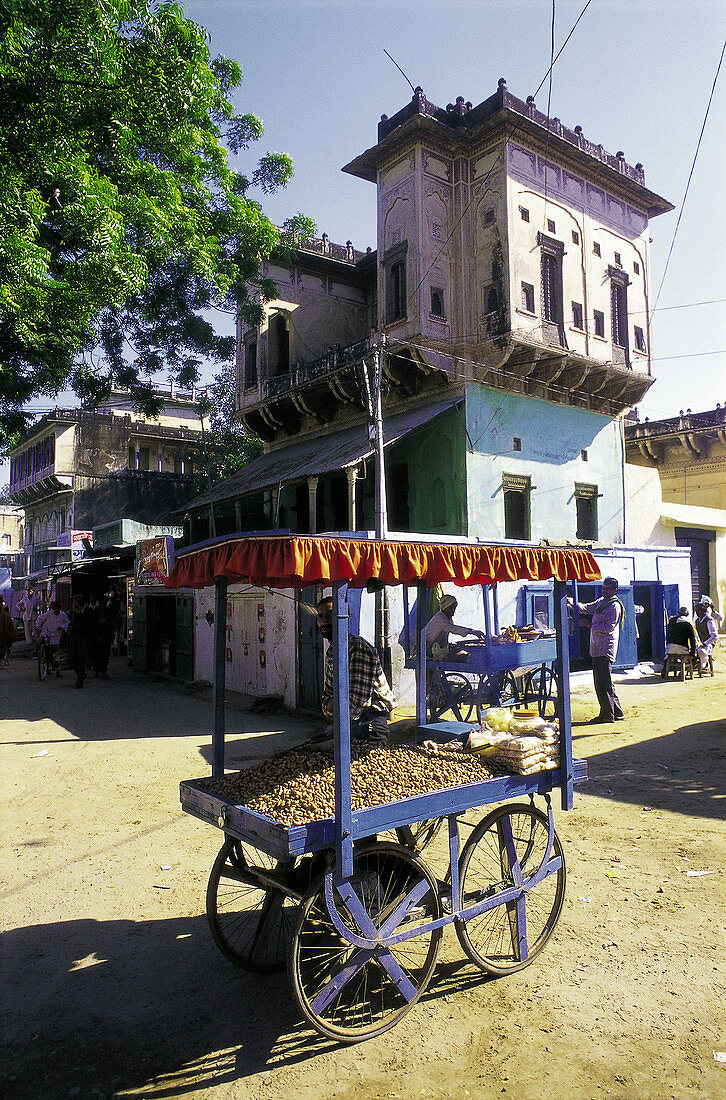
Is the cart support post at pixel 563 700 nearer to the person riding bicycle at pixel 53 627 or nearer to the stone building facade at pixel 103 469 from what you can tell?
the person riding bicycle at pixel 53 627

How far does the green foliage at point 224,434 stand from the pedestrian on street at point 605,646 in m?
20.1

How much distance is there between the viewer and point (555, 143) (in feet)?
62.4

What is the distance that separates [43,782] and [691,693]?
12306 mm

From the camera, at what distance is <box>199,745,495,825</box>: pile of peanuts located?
3756 mm

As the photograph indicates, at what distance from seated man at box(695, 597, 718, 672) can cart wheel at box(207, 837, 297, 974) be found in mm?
14042

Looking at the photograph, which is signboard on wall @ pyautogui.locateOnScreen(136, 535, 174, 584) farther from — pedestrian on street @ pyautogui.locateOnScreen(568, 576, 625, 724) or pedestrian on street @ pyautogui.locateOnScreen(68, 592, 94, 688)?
pedestrian on street @ pyautogui.locateOnScreen(568, 576, 625, 724)

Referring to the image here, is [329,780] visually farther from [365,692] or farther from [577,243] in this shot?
[577,243]

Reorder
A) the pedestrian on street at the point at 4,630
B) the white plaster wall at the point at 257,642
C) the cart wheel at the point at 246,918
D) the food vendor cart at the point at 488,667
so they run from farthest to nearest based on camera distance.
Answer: the pedestrian on street at the point at 4,630
the white plaster wall at the point at 257,642
the food vendor cart at the point at 488,667
the cart wheel at the point at 246,918

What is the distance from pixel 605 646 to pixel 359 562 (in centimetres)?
880

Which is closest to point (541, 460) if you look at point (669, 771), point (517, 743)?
point (669, 771)

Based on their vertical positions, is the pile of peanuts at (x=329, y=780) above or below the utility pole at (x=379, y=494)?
below

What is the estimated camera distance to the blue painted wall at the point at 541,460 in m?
17.8

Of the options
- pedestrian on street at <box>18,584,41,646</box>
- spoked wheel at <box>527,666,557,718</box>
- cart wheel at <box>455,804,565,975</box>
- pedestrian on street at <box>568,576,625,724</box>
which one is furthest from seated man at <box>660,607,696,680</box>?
pedestrian on street at <box>18,584,41,646</box>

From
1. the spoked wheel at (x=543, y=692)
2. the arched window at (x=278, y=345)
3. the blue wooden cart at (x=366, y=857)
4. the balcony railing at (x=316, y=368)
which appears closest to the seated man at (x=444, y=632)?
the spoked wheel at (x=543, y=692)
